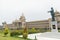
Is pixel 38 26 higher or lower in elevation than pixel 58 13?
lower

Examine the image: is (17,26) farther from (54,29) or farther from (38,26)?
(54,29)

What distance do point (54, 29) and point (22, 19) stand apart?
15060 millimetres

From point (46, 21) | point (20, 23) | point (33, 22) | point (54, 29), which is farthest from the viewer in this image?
point (20, 23)

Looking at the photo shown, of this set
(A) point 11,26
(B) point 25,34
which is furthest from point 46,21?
(B) point 25,34

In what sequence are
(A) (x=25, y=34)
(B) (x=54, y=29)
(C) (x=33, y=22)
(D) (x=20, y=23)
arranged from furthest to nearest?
(D) (x=20, y=23), (C) (x=33, y=22), (B) (x=54, y=29), (A) (x=25, y=34)

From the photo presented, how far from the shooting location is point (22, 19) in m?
32.6

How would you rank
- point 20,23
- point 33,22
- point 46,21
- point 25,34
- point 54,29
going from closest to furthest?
1. point 25,34
2. point 54,29
3. point 46,21
4. point 33,22
5. point 20,23

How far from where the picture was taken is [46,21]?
2897 centimetres

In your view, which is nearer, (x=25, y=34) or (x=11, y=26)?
(x=25, y=34)

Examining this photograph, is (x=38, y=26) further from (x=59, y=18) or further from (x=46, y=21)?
(x=59, y=18)

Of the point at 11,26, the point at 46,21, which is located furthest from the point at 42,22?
the point at 11,26

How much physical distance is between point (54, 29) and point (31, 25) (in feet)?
43.3

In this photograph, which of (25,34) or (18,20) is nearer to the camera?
(25,34)

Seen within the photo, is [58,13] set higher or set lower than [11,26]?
higher
